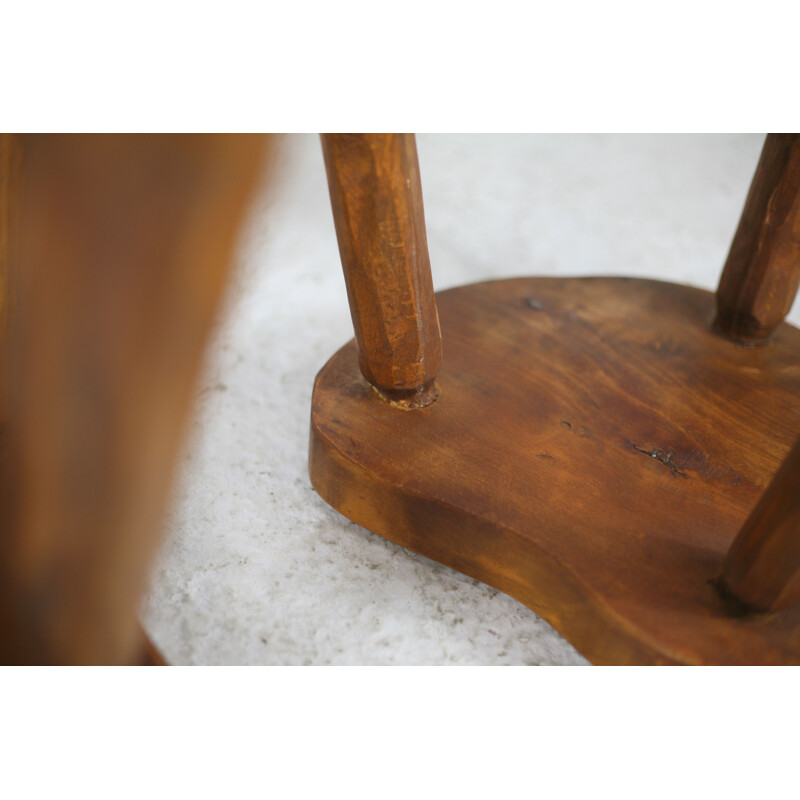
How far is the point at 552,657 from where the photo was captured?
28.8 inches

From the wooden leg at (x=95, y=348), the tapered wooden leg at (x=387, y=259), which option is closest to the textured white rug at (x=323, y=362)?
the wooden leg at (x=95, y=348)

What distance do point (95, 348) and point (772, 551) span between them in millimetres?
541

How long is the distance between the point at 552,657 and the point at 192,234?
0.67m

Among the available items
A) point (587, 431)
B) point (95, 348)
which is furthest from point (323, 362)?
point (95, 348)

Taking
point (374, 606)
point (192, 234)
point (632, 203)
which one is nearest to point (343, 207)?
point (374, 606)

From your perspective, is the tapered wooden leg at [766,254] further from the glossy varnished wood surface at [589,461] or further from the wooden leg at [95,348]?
the wooden leg at [95,348]

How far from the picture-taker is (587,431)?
785 mm

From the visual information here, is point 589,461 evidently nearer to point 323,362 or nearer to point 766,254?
point 766,254

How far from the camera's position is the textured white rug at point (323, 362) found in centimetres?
74

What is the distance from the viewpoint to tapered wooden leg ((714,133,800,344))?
79 cm

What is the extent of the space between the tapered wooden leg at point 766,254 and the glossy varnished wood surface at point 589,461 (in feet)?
0.11

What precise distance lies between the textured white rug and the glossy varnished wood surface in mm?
51

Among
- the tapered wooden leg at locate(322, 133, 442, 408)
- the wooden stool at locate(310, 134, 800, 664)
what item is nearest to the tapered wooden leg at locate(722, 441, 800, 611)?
the wooden stool at locate(310, 134, 800, 664)

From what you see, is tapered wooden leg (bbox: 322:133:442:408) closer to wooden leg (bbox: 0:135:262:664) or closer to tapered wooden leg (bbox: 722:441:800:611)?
tapered wooden leg (bbox: 722:441:800:611)
